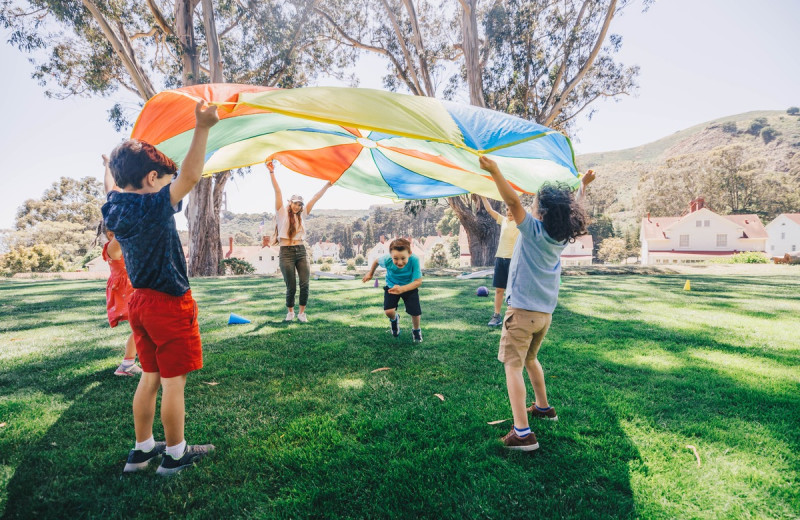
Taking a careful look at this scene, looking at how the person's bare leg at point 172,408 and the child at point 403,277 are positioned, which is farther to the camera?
the child at point 403,277

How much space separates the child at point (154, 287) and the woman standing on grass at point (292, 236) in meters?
3.07

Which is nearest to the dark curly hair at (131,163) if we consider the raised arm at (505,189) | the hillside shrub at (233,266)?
the raised arm at (505,189)

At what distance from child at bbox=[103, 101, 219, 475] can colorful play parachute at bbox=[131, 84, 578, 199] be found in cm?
66

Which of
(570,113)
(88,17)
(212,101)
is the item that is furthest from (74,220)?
(212,101)

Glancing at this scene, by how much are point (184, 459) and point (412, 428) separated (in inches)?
49.9

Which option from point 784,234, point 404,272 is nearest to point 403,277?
point 404,272

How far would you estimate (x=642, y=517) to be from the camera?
1689 millimetres

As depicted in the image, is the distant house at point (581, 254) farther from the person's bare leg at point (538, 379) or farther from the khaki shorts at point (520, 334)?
the khaki shorts at point (520, 334)

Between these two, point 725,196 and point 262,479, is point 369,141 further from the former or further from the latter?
point 725,196

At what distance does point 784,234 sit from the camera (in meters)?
43.4

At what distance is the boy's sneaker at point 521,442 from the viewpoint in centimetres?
220

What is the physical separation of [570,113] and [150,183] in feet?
61.8

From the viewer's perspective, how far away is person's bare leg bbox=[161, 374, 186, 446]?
196 cm

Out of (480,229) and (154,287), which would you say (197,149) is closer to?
(154,287)
